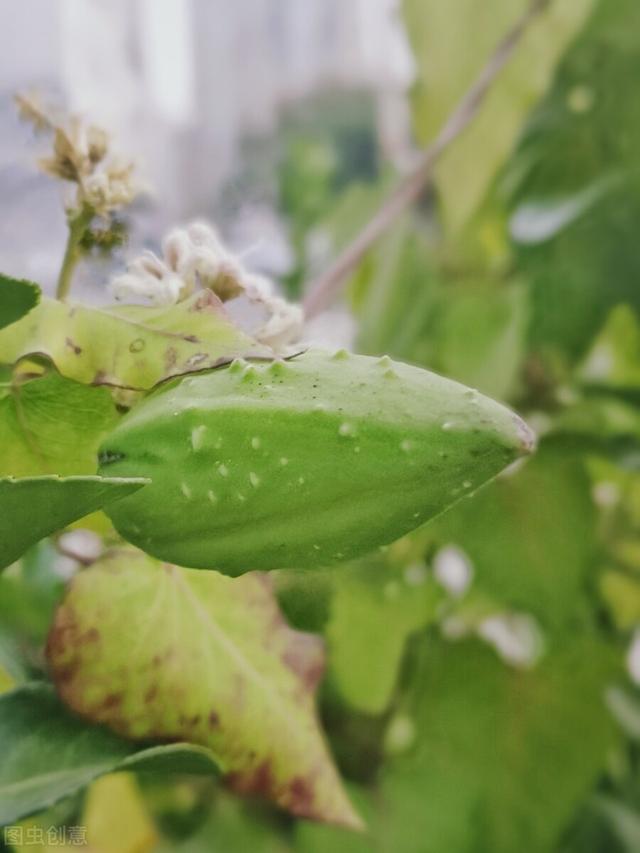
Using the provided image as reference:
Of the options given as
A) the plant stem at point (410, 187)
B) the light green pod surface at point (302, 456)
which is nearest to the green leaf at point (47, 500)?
the light green pod surface at point (302, 456)

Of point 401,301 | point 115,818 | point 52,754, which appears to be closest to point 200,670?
point 52,754

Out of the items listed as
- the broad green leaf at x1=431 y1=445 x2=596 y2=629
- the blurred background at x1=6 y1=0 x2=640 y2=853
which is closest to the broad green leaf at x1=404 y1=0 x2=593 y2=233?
the blurred background at x1=6 y1=0 x2=640 y2=853

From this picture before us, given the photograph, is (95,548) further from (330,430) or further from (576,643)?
(576,643)

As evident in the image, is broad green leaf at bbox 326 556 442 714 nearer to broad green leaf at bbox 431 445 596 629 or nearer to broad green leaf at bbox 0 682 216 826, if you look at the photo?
broad green leaf at bbox 431 445 596 629

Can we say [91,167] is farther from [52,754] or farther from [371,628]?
[371,628]

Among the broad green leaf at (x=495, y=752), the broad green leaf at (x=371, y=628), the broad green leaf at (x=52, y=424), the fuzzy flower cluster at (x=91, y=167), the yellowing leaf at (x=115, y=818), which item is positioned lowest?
the broad green leaf at (x=495, y=752)

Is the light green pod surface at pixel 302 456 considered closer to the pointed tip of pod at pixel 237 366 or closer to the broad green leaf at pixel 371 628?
the pointed tip of pod at pixel 237 366
